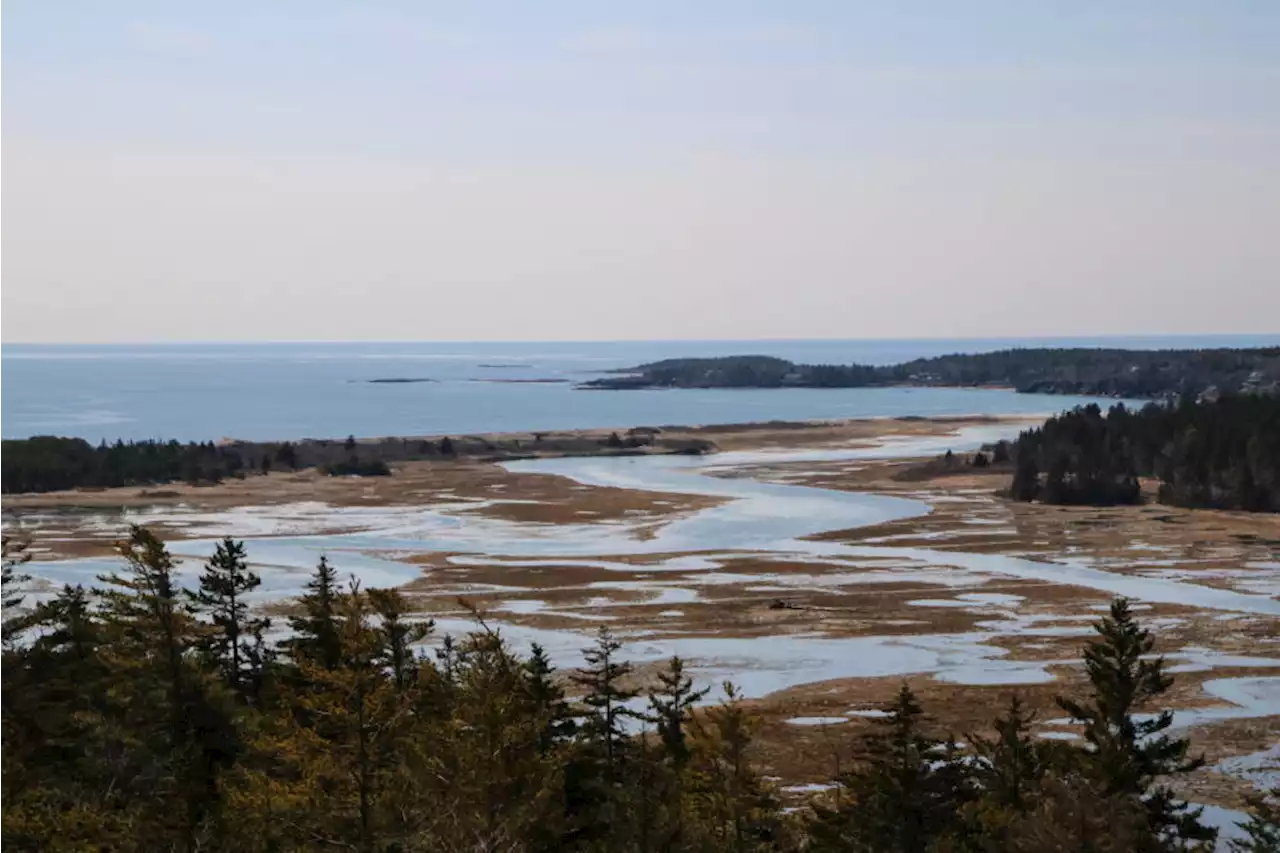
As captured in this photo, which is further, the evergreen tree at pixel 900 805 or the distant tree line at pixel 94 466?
the distant tree line at pixel 94 466

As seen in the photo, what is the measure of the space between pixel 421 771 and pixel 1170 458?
318 ft

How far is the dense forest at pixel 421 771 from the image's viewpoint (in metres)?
13.7

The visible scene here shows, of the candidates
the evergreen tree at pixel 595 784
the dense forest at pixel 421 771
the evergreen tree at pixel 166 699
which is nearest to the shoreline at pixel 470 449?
the dense forest at pixel 421 771

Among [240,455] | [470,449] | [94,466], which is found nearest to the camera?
[94,466]

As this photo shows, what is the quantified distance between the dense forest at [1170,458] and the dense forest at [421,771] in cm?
7350

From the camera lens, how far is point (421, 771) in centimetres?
1462

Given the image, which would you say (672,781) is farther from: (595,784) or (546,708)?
(546,708)

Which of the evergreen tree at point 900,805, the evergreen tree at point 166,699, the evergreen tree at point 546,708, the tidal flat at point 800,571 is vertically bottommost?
the tidal flat at point 800,571

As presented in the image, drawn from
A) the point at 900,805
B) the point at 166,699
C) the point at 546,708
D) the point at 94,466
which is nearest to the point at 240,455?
the point at 94,466

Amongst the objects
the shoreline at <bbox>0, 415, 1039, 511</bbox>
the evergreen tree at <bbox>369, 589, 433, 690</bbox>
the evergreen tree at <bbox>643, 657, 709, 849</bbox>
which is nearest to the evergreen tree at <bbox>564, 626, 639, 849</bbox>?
the evergreen tree at <bbox>643, 657, 709, 849</bbox>

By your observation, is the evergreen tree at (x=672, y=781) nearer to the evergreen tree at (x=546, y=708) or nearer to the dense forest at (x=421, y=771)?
the dense forest at (x=421, y=771)

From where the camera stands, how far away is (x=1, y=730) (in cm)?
2102

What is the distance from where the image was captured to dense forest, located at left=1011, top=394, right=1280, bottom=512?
298 feet

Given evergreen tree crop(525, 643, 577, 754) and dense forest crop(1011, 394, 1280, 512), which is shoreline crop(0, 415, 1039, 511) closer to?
dense forest crop(1011, 394, 1280, 512)
